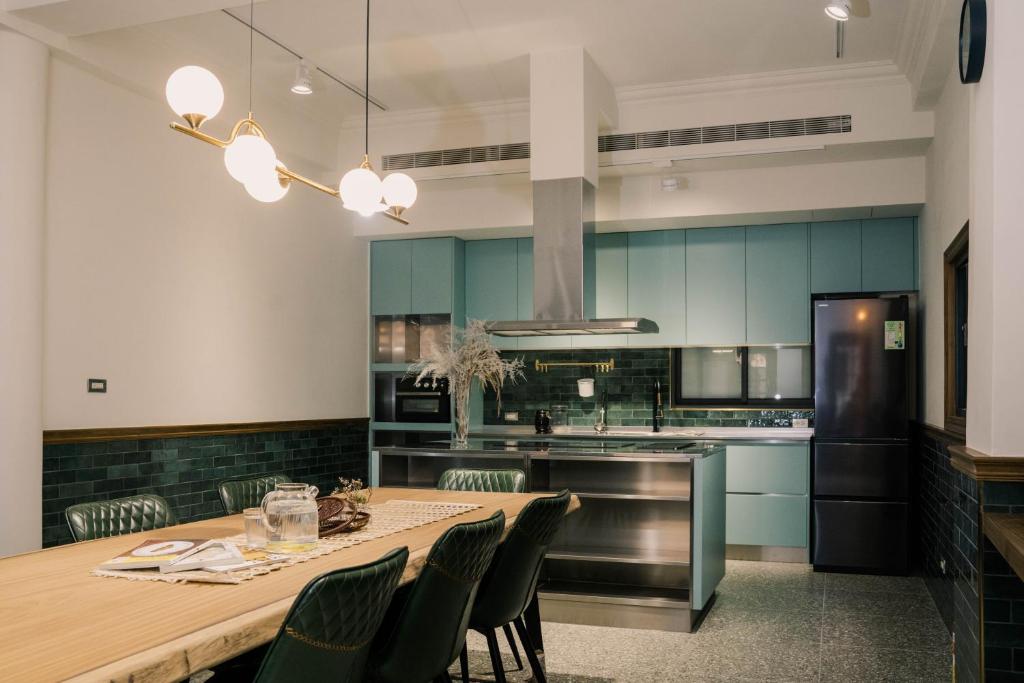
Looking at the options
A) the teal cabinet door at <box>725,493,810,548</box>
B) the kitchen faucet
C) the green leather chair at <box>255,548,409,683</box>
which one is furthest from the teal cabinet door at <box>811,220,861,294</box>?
the green leather chair at <box>255,548,409,683</box>

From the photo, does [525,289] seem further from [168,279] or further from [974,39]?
[974,39]

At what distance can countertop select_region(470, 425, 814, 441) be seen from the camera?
6.55 m

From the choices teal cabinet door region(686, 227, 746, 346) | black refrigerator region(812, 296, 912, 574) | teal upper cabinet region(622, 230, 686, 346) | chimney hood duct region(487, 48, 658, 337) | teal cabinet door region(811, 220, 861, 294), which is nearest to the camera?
chimney hood duct region(487, 48, 658, 337)

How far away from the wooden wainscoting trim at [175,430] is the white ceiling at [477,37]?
1.96m

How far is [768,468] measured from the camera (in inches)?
254

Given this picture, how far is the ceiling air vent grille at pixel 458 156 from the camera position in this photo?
21.1 feet

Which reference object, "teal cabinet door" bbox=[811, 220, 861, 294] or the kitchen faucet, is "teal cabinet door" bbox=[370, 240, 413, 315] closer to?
the kitchen faucet

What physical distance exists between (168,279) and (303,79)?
1459 millimetres

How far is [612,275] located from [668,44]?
221 cm

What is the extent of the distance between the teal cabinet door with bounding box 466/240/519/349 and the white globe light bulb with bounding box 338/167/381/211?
3.87 meters

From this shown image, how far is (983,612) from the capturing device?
297 centimetres

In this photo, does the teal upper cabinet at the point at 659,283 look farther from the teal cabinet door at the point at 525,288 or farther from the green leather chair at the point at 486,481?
the green leather chair at the point at 486,481

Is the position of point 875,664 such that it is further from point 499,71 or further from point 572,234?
point 499,71

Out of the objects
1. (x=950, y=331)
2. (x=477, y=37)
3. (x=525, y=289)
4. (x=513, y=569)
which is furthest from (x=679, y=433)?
(x=513, y=569)
